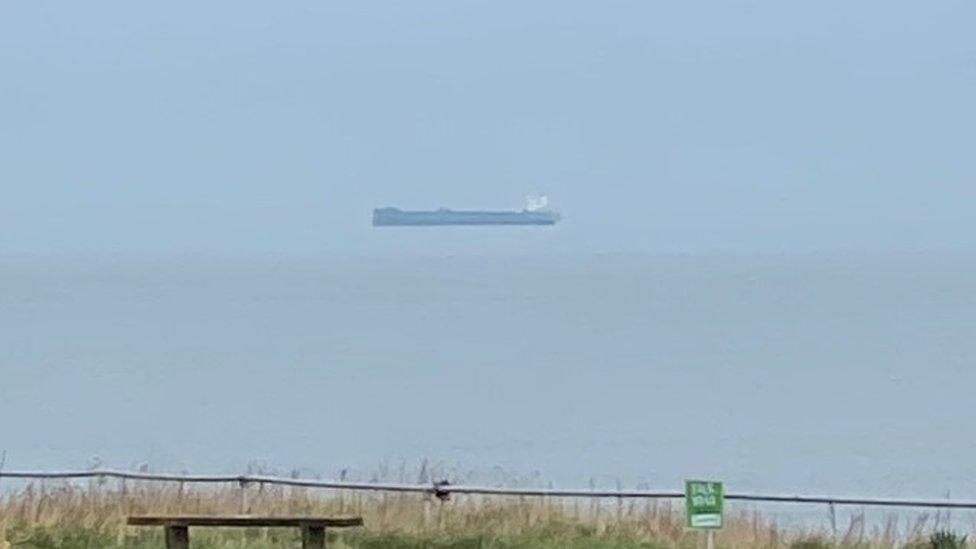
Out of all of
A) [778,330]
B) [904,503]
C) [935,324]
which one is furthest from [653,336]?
[904,503]

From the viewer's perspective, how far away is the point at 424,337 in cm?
5456

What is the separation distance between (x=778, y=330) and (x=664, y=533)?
152 feet

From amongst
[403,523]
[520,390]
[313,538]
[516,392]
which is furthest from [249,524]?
[520,390]

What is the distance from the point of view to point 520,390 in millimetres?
37438

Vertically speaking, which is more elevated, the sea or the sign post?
the sea

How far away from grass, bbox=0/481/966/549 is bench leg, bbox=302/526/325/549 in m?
0.73

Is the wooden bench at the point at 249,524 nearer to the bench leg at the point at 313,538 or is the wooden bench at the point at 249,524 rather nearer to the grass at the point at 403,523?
the bench leg at the point at 313,538

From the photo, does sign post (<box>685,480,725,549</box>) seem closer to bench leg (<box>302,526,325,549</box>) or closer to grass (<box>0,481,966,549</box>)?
grass (<box>0,481,966,549</box>)

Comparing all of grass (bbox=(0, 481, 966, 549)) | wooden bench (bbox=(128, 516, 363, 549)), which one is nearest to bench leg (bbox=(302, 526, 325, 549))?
wooden bench (bbox=(128, 516, 363, 549))

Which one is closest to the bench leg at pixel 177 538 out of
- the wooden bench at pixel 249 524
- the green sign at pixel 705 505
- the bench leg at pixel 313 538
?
the wooden bench at pixel 249 524

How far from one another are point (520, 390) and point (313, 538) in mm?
28780

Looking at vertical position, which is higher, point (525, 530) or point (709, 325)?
point (709, 325)

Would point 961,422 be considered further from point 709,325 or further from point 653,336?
point 709,325

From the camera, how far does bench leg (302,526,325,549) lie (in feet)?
28.3
